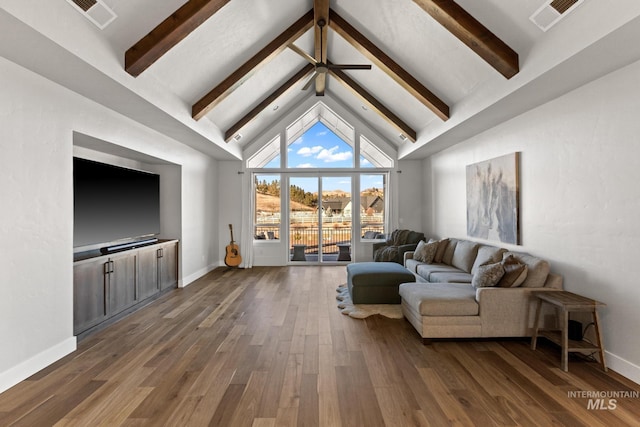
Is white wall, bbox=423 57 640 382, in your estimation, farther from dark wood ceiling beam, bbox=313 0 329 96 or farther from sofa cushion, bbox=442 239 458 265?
dark wood ceiling beam, bbox=313 0 329 96

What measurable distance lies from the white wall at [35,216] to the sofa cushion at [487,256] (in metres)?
4.54

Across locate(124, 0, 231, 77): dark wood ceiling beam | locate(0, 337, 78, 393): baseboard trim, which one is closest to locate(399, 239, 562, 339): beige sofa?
locate(0, 337, 78, 393): baseboard trim

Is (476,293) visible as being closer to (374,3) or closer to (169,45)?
(374,3)

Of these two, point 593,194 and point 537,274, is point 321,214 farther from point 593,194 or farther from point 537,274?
point 593,194

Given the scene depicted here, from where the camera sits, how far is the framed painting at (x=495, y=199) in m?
4.02

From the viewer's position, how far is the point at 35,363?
2674 millimetres

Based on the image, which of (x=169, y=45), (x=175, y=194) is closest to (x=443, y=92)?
(x=169, y=45)

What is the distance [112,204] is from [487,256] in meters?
4.74

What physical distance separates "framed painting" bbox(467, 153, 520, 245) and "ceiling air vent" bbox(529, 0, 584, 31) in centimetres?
168

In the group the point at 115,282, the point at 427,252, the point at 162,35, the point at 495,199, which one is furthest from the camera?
the point at 427,252

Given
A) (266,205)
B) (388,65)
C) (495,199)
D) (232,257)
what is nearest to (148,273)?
(232,257)

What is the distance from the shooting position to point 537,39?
2.80 m

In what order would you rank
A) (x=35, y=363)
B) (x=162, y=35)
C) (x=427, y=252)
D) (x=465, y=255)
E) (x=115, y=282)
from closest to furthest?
(x=35, y=363) → (x=162, y=35) → (x=115, y=282) → (x=465, y=255) → (x=427, y=252)

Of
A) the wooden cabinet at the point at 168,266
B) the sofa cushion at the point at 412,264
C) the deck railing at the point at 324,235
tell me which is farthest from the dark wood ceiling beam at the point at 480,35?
the deck railing at the point at 324,235
